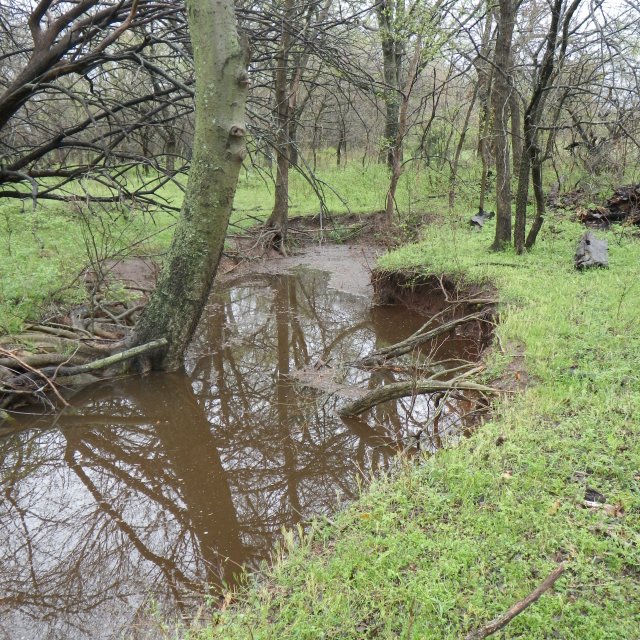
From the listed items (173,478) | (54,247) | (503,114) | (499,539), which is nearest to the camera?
(499,539)

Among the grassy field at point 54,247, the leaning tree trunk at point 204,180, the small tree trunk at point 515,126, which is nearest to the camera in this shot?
the leaning tree trunk at point 204,180

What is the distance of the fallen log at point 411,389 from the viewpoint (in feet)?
13.8

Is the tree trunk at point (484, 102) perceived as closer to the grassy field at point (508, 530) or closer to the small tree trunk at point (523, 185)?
the small tree trunk at point (523, 185)

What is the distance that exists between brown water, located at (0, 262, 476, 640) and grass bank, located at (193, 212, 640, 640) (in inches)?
23.4

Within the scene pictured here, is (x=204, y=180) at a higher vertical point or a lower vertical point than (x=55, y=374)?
higher

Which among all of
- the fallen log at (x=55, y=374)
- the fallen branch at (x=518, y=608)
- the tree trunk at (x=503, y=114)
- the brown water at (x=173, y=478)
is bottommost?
the brown water at (x=173, y=478)

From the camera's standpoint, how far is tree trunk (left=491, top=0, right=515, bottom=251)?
7.27 m

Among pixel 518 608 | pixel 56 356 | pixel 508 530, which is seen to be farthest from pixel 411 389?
pixel 56 356

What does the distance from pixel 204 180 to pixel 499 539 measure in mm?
3902

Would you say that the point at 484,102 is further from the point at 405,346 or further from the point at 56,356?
the point at 56,356

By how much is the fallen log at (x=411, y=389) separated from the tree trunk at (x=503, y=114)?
4506mm

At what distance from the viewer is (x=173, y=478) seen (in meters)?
3.95

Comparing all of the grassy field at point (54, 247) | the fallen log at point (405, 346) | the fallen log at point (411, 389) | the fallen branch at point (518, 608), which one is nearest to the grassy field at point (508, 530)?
the fallen branch at point (518, 608)

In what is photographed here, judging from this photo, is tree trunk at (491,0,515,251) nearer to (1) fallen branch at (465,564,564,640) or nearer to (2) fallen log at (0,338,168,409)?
(2) fallen log at (0,338,168,409)
